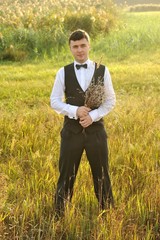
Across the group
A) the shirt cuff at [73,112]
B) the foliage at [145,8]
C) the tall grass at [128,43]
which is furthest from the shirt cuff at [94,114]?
the foliage at [145,8]

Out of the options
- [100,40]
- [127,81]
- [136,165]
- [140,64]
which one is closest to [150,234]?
[136,165]

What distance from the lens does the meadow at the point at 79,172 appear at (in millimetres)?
3361

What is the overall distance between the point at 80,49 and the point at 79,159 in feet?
2.64

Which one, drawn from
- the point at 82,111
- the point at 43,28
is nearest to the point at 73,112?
the point at 82,111

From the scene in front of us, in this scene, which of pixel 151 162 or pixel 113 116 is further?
pixel 113 116

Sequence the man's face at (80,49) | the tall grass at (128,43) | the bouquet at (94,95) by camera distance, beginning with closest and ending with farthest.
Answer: the bouquet at (94,95)
the man's face at (80,49)
the tall grass at (128,43)

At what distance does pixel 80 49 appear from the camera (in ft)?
10.7

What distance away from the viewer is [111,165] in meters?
4.36

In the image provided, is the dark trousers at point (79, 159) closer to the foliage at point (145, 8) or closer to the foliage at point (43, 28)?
the foliage at point (43, 28)

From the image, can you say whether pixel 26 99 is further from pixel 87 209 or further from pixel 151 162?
pixel 87 209

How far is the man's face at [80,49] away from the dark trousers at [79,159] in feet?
1.74

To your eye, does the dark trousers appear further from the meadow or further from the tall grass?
the tall grass

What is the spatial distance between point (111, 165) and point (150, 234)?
3.81 feet

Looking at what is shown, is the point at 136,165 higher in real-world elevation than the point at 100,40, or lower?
lower
